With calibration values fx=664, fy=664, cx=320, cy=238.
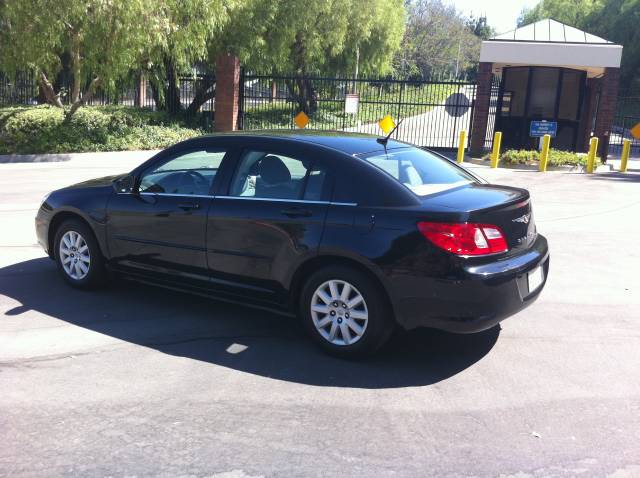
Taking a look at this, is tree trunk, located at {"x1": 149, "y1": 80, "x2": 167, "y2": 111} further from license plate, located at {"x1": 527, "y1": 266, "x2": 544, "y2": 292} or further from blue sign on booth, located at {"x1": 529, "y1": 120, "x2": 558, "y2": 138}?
license plate, located at {"x1": 527, "y1": 266, "x2": 544, "y2": 292}

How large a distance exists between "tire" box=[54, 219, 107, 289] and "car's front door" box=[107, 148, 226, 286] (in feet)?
0.84

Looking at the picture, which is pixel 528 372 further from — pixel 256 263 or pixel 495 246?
pixel 256 263

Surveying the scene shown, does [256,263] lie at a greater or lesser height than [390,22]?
lesser

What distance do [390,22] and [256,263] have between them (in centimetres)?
2805

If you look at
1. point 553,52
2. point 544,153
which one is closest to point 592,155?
point 544,153

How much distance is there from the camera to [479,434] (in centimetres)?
380

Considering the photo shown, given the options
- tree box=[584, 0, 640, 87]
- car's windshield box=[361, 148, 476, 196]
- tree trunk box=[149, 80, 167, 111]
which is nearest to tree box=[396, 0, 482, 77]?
tree box=[584, 0, 640, 87]

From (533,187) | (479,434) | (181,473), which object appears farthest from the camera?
(533,187)

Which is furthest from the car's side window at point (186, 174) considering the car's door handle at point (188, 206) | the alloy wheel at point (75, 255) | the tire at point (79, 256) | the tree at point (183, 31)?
the tree at point (183, 31)

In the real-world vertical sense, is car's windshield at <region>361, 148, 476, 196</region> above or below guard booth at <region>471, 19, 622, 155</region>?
below

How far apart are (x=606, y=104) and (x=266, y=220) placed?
1819cm

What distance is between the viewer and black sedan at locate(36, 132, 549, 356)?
4441mm

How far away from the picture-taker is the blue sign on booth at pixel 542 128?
20328 mm

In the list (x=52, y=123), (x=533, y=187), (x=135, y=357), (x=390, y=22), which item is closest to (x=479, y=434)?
(x=135, y=357)
